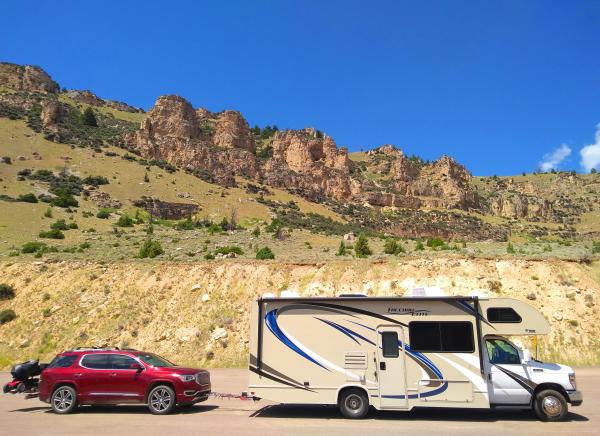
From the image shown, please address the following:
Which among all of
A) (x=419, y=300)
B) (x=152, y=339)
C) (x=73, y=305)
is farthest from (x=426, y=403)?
(x=73, y=305)

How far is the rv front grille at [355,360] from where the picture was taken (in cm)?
1102

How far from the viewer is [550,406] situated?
34.3 ft

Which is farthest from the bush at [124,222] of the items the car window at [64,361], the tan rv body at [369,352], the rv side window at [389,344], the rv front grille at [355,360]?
the rv side window at [389,344]

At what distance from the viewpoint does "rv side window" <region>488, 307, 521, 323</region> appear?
10805 mm

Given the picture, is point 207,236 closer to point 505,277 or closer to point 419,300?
point 505,277

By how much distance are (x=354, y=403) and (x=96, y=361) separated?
271 inches

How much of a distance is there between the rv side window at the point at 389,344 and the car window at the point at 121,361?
6.47 metres

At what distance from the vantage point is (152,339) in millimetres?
26188

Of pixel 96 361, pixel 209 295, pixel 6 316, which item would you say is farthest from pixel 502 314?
pixel 6 316

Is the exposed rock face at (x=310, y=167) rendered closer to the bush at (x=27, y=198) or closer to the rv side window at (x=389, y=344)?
the bush at (x=27, y=198)

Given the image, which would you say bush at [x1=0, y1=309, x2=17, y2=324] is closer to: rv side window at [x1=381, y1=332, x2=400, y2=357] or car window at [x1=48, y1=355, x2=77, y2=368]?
car window at [x1=48, y1=355, x2=77, y2=368]

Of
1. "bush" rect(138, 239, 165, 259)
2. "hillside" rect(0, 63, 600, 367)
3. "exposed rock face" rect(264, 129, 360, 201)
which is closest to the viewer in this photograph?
"hillside" rect(0, 63, 600, 367)

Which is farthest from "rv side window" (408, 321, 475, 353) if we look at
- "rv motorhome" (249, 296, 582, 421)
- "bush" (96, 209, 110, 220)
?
"bush" (96, 209, 110, 220)

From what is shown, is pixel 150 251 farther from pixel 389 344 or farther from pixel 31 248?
pixel 389 344
